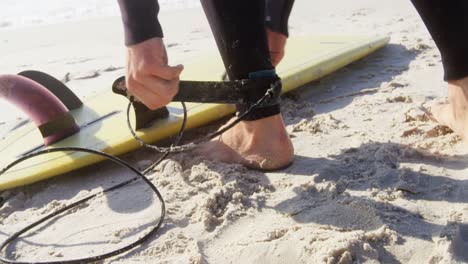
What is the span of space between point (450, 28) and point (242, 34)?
482 millimetres

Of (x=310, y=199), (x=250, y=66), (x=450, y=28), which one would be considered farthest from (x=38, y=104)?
(x=450, y=28)

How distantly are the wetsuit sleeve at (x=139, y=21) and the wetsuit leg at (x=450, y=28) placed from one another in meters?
0.61

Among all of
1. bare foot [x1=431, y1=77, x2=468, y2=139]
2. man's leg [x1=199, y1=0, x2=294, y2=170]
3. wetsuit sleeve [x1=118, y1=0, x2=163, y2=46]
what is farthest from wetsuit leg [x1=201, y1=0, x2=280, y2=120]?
bare foot [x1=431, y1=77, x2=468, y2=139]

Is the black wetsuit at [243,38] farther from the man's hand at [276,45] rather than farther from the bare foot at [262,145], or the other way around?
the man's hand at [276,45]

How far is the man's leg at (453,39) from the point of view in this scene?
3.86 feet

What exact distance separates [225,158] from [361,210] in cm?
45

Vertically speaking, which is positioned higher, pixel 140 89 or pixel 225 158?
pixel 140 89

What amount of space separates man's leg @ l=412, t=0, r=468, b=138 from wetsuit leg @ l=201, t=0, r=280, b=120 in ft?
1.22

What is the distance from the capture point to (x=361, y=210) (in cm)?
106

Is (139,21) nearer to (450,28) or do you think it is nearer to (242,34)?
(242,34)

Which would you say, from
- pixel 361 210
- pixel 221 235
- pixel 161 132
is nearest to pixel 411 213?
pixel 361 210

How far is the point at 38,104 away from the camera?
5.06 feet

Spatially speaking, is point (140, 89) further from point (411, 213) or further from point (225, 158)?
point (411, 213)

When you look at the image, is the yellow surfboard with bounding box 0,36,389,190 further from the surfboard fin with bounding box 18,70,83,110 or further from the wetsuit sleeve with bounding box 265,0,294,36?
the wetsuit sleeve with bounding box 265,0,294,36
